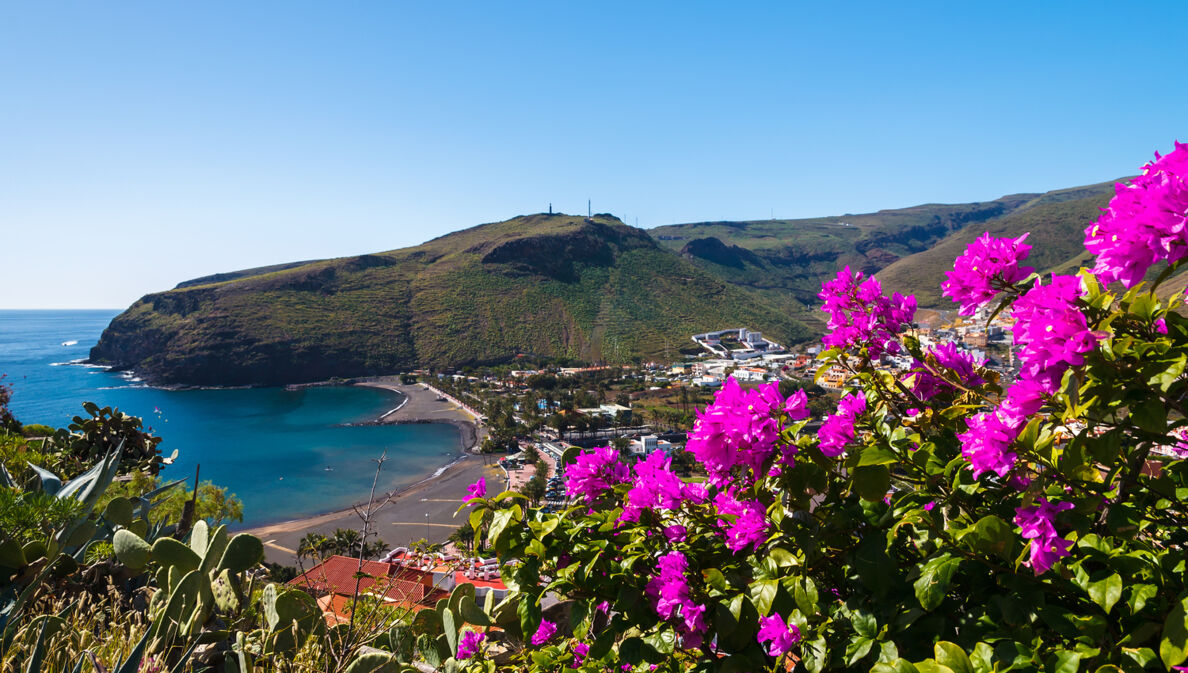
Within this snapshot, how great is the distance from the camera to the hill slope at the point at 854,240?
94000 millimetres

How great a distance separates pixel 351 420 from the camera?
5512 cm

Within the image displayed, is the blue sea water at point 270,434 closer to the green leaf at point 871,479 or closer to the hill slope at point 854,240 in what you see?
the green leaf at point 871,479

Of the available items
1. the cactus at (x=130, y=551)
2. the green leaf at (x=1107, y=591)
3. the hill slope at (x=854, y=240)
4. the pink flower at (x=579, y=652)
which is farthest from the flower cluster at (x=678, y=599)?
the hill slope at (x=854, y=240)

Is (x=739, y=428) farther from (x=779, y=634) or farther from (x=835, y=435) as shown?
(x=779, y=634)

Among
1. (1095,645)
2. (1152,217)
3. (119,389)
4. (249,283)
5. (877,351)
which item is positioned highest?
(249,283)

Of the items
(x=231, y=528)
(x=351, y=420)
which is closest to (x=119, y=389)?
(x=351, y=420)

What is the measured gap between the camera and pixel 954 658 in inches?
36.9

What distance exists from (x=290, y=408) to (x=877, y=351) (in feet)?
220

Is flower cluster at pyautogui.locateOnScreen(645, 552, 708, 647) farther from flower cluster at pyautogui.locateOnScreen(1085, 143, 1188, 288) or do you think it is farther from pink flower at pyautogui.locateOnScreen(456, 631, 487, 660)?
pink flower at pyautogui.locateOnScreen(456, 631, 487, 660)

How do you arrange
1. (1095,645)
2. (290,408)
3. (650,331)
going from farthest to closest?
(650,331) < (290,408) < (1095,645)

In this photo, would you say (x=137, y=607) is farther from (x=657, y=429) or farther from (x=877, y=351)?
(x=657, y=429)

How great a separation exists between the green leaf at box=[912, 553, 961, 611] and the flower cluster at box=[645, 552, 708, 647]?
417 mm

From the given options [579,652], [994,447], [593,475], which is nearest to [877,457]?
[994,447]

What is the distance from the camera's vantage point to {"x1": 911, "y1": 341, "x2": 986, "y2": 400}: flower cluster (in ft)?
5.22
